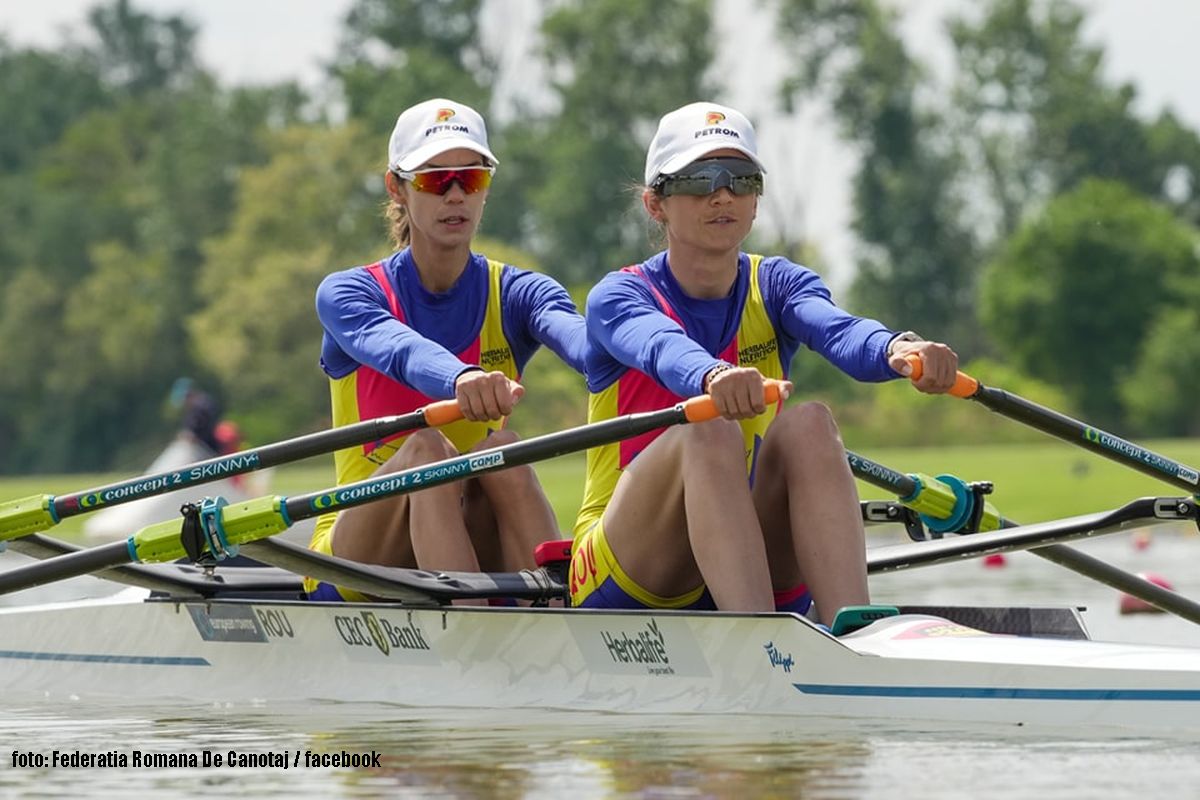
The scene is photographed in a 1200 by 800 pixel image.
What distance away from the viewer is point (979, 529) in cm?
851

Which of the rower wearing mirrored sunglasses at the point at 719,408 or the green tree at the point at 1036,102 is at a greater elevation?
the green tree at the point at 1036,102

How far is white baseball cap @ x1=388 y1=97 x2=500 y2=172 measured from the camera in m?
8.05

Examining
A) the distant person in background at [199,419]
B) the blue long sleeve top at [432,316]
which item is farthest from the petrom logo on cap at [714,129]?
the distant person in background at [199,419]

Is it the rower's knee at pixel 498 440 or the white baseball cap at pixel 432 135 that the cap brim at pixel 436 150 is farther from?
the rower's knee at pixel 498 440

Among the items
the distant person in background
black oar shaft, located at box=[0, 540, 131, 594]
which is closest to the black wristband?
black oar shaft, located at box=[0, 540, 131, 594]

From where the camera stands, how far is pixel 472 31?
75.8 metres

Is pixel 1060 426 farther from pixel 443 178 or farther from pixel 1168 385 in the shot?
pixel 1168 385

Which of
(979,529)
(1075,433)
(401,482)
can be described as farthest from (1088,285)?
(401,482)

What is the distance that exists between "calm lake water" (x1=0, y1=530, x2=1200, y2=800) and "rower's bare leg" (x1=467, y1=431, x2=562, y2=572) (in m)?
0.76

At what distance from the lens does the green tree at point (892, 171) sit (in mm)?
66688

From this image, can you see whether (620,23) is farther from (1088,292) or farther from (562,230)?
(1088,292)

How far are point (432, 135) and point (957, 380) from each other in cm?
219

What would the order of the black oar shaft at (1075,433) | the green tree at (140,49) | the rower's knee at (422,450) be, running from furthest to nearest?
the green tree at (140,49) → the rower's knee at (422,450) → the black oar shaft at (1075,433)

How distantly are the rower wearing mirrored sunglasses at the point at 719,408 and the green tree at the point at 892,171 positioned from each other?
59.6m
